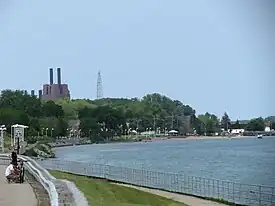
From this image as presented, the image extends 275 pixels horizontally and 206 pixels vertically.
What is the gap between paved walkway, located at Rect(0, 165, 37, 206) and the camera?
18.0 m

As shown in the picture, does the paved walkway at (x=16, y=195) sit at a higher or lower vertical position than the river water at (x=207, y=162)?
higher

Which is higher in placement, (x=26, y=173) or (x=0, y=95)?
(x=0, y=95)

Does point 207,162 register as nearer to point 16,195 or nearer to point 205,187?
point 205,187

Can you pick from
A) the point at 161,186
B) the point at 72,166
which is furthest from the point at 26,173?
the point at 72,166

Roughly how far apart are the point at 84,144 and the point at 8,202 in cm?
17386

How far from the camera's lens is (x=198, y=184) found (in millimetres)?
47938

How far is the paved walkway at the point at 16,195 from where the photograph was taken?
58.9 ft

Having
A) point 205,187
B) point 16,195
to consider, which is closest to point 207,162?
point 205,187

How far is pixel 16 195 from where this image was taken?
802 inches

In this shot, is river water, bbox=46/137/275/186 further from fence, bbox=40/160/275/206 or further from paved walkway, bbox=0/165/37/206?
paved walkway, bbox=0/165/37/206

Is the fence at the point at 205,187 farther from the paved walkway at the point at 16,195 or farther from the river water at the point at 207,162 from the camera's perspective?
the paved walkway at the point at 16,195

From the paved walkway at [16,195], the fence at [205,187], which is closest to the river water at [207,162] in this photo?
the fence at [205,187]

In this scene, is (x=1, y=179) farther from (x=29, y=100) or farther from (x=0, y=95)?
(x=0, y=95)

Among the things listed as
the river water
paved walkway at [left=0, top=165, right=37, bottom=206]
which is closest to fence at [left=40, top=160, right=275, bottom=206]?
the river water
